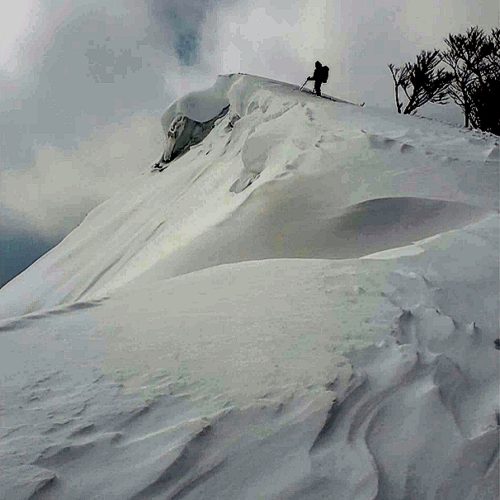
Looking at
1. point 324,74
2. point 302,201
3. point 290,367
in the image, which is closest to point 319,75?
point 324,74

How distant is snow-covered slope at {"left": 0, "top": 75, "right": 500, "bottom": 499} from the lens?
1297mm

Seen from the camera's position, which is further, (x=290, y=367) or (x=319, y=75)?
(x=319, y=75)

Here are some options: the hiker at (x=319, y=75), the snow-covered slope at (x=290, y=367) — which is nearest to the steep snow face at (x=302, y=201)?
the snow-covered slope at (x=290, y=367)

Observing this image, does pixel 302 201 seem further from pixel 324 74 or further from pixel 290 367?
pixel 324 74

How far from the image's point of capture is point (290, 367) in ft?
5.34

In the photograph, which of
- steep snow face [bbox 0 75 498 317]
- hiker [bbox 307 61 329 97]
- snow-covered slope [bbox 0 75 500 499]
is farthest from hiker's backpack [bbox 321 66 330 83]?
snow-covered slope [bbox 0 75 500 499]

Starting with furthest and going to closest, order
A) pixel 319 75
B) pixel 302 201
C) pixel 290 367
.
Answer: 1. pixel 319 75
2. pixel 302 201
3. pixel 290 367

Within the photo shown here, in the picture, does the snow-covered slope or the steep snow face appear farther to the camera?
the steep snow face

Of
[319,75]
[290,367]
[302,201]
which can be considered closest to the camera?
[290,367]

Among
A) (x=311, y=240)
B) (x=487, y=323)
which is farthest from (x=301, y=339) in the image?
(x=311, y=240)

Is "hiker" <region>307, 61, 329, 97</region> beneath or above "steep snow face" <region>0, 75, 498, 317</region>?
above

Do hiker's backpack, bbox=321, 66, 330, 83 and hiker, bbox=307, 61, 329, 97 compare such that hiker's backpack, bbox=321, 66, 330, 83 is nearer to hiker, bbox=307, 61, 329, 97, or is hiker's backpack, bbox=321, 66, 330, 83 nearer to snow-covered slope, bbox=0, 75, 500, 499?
hiker, bbox=307, 61, 329, 97

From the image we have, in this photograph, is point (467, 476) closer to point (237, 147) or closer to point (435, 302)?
point (435, 302)

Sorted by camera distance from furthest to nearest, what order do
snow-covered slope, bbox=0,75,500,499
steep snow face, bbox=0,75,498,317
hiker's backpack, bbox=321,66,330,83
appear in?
hiker's backpack, bbox=321,66,330,83, steep snow face, bbox=0,75,498,317, snow-covered slope, bbox=0,75,500,499
